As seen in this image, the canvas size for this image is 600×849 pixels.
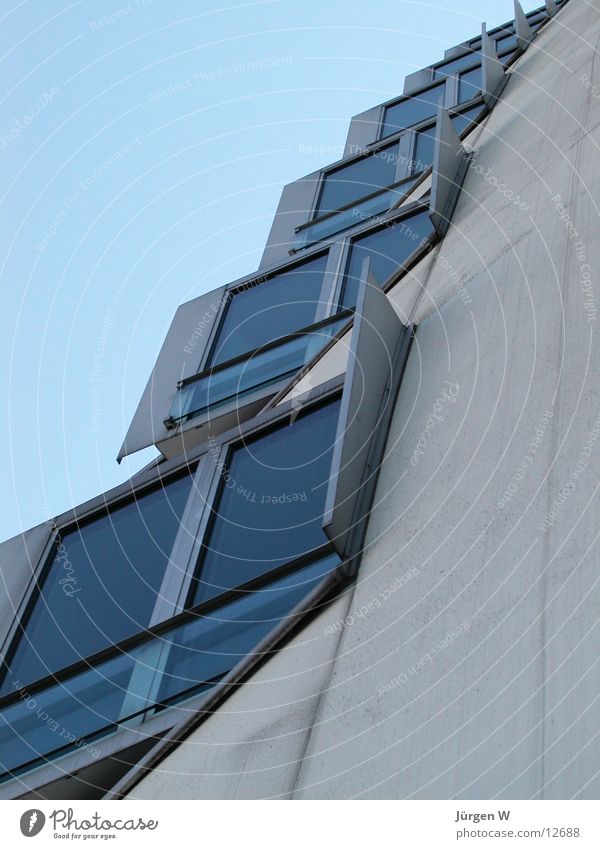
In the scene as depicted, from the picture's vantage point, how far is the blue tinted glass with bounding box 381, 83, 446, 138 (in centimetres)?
1814

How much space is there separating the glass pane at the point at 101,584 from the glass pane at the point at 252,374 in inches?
107

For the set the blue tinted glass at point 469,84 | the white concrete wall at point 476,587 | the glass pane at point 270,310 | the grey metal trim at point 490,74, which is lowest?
the white concrete wall at point 476,587

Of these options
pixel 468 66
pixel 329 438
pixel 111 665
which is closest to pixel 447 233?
pixel 329 438

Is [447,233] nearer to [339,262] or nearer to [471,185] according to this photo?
[471,185]

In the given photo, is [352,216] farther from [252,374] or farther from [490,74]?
[252,374]

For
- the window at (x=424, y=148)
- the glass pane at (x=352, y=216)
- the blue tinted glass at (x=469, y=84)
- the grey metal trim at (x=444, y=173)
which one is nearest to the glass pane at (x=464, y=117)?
the window at (x=424, y=148)

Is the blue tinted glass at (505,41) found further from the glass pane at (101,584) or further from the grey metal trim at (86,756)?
the grey metal trim at (86,756)

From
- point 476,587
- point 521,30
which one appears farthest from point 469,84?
point 476,587

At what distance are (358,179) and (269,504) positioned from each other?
31.6ft

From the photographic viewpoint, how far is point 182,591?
25.2 ft

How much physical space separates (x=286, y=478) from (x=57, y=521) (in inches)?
97.5

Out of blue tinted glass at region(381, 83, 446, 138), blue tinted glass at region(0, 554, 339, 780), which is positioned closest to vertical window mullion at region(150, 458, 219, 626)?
blue tinted glass at region(0, 554, 339, 780)

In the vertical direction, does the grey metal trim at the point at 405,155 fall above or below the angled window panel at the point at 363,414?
above

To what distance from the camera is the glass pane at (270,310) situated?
41.3ft
